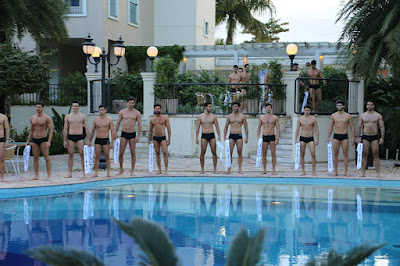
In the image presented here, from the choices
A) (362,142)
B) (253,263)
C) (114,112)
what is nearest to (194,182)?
(362,142)

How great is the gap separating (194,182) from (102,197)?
274cm

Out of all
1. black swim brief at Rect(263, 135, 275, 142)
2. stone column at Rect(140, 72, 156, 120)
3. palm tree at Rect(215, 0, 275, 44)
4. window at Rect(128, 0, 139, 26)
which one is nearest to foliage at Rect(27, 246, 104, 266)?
black swim brief at Rect(263, 135, 275, 142)

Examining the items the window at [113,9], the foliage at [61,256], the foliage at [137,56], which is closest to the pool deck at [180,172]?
the foliage at [61,256]

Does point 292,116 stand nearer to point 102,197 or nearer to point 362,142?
point 362,142

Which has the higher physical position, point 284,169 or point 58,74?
point 58,74

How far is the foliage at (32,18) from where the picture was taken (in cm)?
1433

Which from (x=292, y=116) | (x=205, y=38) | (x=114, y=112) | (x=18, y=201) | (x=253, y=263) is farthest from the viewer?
(x=205, y=38)

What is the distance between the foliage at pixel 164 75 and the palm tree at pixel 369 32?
18.3ft

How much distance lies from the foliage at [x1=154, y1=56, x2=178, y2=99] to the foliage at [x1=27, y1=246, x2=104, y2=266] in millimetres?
14680

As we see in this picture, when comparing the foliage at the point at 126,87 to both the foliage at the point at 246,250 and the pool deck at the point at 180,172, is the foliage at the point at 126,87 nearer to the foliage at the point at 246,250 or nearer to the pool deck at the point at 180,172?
the pool deck at the point at 180,172

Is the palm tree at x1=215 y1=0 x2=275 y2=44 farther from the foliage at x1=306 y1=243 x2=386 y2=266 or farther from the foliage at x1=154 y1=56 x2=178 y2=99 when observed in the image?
the foliage at x1=306 y1=243 x2=386 y2=266

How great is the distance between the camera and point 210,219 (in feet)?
29.0

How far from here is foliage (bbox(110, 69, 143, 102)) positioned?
68.8 feet

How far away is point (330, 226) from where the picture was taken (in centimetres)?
835
